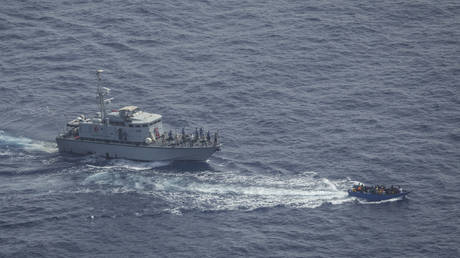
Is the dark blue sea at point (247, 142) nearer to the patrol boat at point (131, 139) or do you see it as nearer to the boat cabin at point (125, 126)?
the patrol boat at point (131, 139)

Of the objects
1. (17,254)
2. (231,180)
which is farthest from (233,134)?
(17,254)

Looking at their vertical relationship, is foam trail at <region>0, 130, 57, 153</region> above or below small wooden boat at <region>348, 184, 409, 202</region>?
above

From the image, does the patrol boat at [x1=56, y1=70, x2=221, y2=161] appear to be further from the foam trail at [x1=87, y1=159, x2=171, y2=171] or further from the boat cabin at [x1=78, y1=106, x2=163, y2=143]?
the foam trail at [x1=87, y1=159, x2=171, y2=171]

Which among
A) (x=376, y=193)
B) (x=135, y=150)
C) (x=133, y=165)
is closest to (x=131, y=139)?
(x=135, y=150)

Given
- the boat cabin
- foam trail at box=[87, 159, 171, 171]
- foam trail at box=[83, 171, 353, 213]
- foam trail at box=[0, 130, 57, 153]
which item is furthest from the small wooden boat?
foam trail at box=[0, 130, 57, 153]

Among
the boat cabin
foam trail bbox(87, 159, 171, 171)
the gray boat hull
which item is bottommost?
foam trail bbox(87, 159, 171, 171)

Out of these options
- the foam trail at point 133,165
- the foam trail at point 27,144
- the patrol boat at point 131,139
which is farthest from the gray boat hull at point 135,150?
the foam trail at point 27,144

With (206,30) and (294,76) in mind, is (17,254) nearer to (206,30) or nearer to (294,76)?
(294,76)
